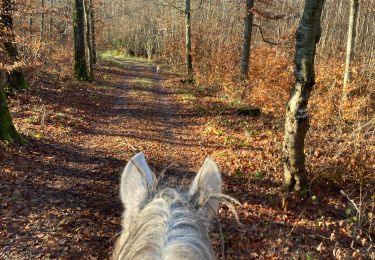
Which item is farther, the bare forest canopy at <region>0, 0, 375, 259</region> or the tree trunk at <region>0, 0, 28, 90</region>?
the tree trunk at <region>0, 0, 28, 90</region>

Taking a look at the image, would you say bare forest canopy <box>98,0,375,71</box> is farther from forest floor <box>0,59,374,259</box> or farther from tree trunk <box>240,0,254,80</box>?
forest floor <box>0,59,374,259</box>

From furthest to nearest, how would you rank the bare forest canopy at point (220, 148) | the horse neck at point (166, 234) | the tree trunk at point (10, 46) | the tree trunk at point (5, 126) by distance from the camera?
the tree trunk at point (10, 46) < the tree trunk at point (5, 126) < the bare forest canopy at point (220, 148) < the horse neck at point (166, 234)

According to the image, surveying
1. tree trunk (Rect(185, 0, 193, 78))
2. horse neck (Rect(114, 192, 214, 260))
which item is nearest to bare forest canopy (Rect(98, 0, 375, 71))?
tree trunk (Rect(185, 0, 193, 78))

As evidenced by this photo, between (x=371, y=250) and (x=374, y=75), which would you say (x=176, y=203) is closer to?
(x=371, y=250)

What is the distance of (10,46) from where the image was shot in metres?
12.8

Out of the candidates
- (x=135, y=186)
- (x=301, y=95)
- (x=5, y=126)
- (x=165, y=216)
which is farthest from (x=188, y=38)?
(x=165, y=216)

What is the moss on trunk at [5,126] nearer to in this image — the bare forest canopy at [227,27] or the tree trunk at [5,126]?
the tree trunk at [5,126]

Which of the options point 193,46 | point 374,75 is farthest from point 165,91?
point 374,75

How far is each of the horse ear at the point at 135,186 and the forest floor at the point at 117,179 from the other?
47 centimetres

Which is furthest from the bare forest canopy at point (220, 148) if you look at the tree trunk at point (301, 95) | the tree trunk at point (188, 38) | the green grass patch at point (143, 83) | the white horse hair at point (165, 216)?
the tree trunk at point (188, 38)

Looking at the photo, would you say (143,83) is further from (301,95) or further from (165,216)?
(165,216)

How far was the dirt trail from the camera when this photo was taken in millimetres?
5590

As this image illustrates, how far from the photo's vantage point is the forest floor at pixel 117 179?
5.50 meters

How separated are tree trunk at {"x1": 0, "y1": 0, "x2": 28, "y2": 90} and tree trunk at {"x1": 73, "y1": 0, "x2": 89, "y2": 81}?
4624 millimetres
